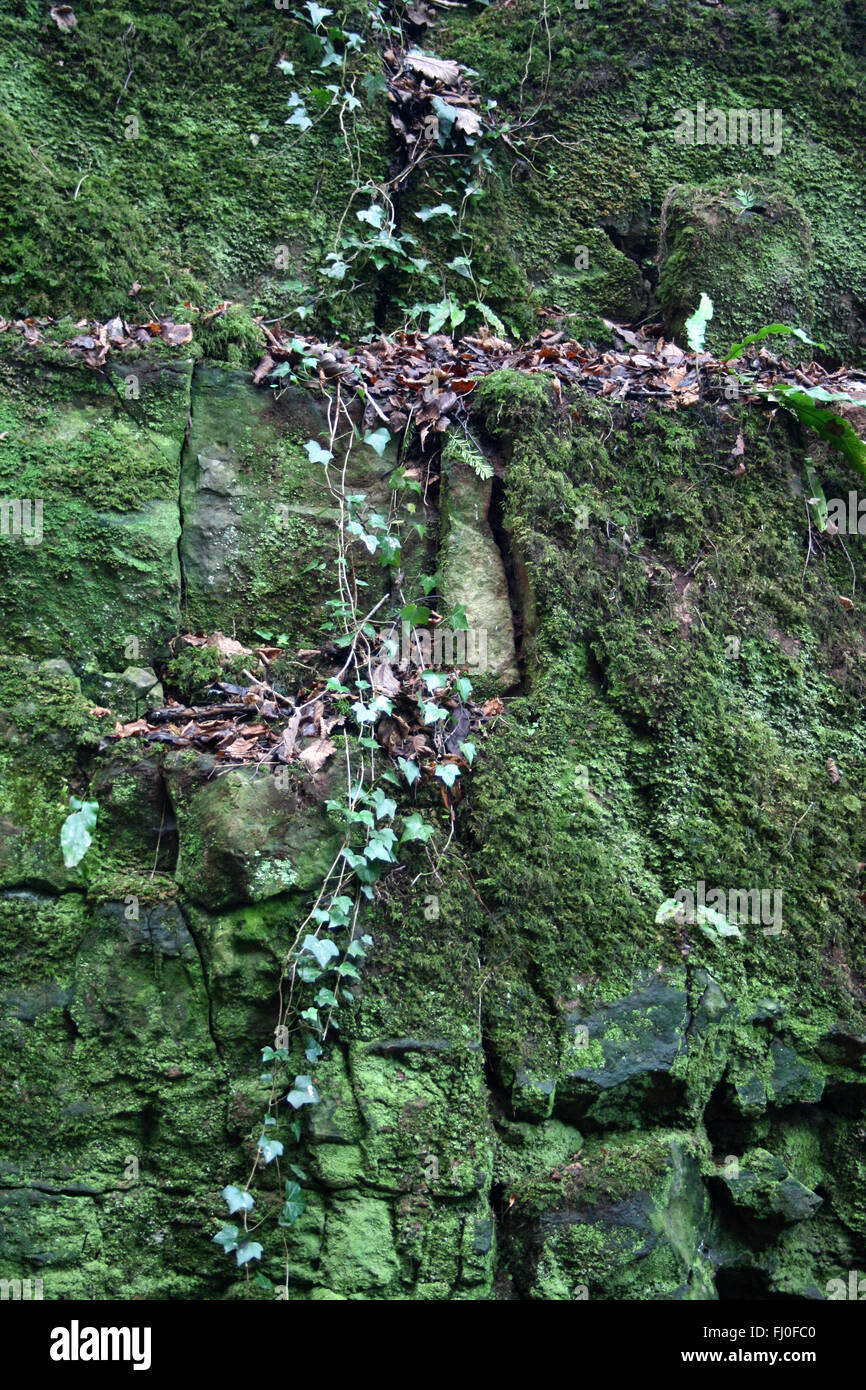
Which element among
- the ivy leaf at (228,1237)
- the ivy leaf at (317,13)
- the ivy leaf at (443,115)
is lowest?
the ivy leaf at (228,1237)

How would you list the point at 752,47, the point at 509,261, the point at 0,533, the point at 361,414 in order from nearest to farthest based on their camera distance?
the point at 0,533 → the point at 361,414 → the point at 509,261 → the point at 752,47

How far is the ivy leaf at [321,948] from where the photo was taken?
4.13 metres

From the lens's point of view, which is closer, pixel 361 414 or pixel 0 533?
pixel 0 533

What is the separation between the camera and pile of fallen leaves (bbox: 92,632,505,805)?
4.53 m

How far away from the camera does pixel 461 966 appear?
4.49m

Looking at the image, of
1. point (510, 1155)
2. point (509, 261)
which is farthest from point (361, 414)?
point (510, 1155)

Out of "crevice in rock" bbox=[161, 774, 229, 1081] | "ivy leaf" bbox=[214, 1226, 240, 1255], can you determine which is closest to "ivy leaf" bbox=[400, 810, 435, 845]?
"crevice in rock" bbox=[161, 774, 229, 1081]

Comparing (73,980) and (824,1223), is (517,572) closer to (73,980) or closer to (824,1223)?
(73,980)

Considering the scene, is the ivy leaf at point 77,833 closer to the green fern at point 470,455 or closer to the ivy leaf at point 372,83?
the green fern at point 470,455

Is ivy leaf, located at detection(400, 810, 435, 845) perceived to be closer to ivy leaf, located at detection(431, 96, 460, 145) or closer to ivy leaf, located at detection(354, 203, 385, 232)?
ivy leaf, located at detection(354, 203, 385, 232)

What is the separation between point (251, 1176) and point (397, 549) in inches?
111

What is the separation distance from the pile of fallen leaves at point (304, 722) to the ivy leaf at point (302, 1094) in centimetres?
122

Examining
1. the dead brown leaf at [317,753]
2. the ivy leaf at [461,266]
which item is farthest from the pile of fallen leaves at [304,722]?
the ivy leaf at [461,266]

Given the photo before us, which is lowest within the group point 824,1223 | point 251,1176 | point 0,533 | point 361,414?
point 824,1223
